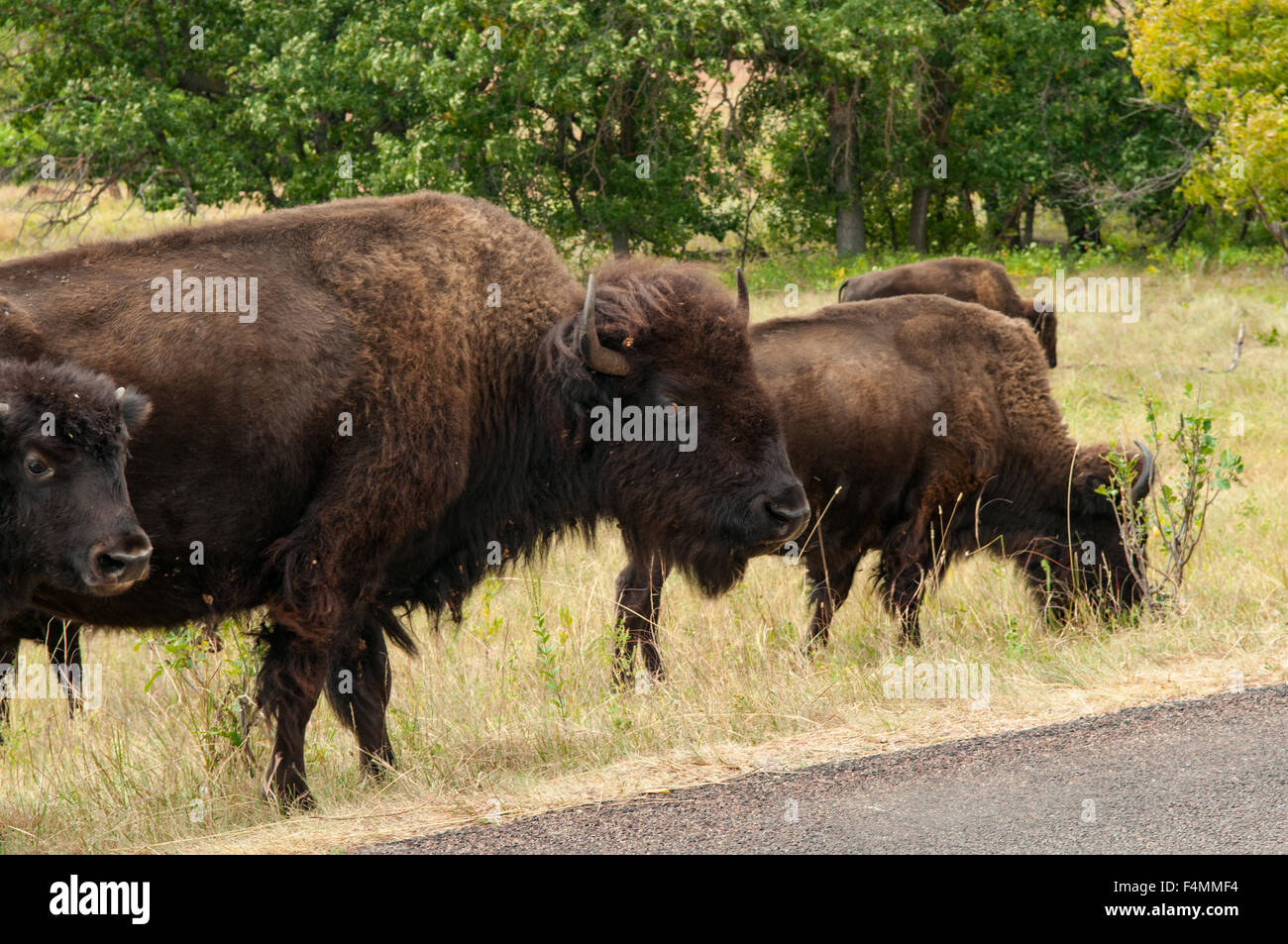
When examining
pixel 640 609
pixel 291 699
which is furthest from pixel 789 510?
pixel 640 609

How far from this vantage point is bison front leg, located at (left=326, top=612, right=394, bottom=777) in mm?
5668

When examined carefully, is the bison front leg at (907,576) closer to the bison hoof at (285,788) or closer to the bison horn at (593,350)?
the bison horn at (593,350)

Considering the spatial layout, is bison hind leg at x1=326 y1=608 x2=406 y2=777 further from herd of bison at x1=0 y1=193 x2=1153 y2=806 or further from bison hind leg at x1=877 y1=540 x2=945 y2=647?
bison hind leg at x1=877 y1=540 x2=945 y2=647

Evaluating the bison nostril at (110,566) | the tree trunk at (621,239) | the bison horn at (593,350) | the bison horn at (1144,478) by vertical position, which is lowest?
the bison horn at (1144,478)

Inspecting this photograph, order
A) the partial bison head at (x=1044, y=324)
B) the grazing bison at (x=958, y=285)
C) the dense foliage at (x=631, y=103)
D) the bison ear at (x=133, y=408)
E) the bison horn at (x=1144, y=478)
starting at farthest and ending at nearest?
the dense foliage at (x=631, y=103) < the grazing bison at (x=958, y=285) < the partial bison head at (x=1044, y=324) < the bison horn at (x=1144, y=478) < the bison ear at (x=133, y=408)

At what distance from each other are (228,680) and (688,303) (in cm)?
278

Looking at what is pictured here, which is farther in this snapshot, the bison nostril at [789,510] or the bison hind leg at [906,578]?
the bison hind leg at [906,578]

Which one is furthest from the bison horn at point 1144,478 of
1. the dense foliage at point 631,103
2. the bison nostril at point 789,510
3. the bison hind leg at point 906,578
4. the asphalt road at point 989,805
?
the dense foliage at point 631,103

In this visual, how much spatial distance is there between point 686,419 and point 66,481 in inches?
98.1

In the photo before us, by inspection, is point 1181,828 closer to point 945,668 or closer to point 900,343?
point 945,668

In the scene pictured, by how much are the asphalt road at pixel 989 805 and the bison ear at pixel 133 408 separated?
62.9 inches

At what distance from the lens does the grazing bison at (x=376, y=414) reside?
4867mm

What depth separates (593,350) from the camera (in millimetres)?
5496

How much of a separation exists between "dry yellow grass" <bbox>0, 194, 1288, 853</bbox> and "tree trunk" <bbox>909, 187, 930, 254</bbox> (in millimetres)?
24353
